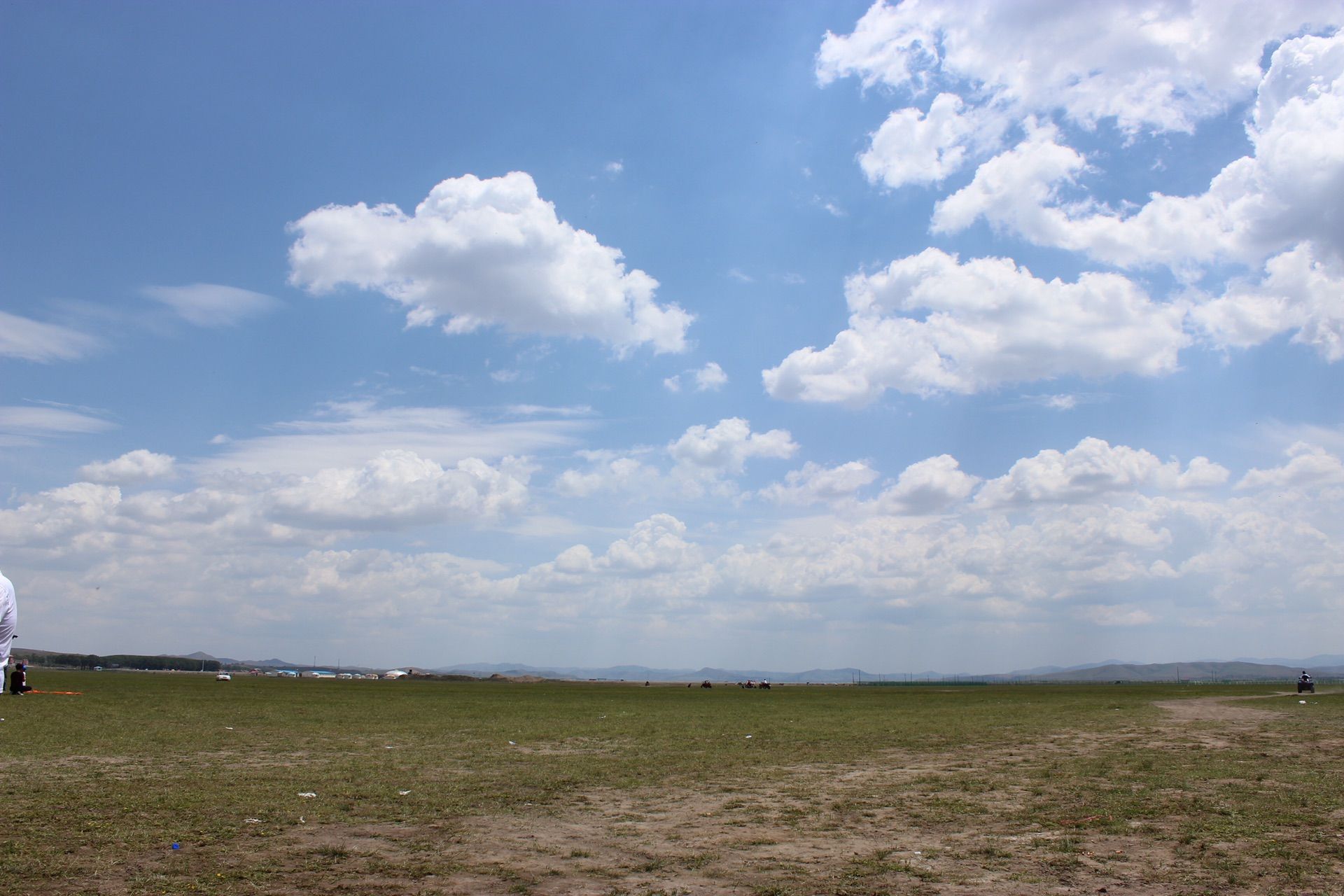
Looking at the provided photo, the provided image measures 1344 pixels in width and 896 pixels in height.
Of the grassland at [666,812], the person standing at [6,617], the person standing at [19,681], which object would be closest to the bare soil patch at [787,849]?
the grassland at [666,812]

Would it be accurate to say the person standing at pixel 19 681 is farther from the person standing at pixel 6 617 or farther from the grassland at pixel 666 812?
the person standing at pixel 6 617

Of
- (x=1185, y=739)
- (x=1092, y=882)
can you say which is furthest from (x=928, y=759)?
(x=1092, y=882)

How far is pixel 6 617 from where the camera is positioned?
8.50 m

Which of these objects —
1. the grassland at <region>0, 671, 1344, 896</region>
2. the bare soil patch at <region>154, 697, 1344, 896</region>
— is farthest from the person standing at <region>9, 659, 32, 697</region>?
the bare soil patch at <region>154, 697, 1344, 896</region>

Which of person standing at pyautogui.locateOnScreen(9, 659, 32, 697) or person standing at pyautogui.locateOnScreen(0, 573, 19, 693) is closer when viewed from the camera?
person standing at pyautogui.locateOnScreen(0, 573, 19, 693)

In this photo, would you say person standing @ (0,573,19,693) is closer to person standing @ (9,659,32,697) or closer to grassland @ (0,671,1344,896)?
grassland @ (0,671,1344,896)

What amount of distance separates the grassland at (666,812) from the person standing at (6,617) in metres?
2.03

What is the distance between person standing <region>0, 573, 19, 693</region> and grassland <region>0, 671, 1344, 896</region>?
6.67 feet

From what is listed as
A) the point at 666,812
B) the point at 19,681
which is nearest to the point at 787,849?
the point at 666,812

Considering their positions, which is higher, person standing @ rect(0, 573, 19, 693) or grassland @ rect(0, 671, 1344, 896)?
person standing @ rect(0, 573, 19, 693)

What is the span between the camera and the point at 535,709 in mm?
40594

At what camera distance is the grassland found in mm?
8555

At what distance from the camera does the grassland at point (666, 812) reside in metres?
8.55

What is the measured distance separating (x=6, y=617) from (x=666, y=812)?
8023mm
